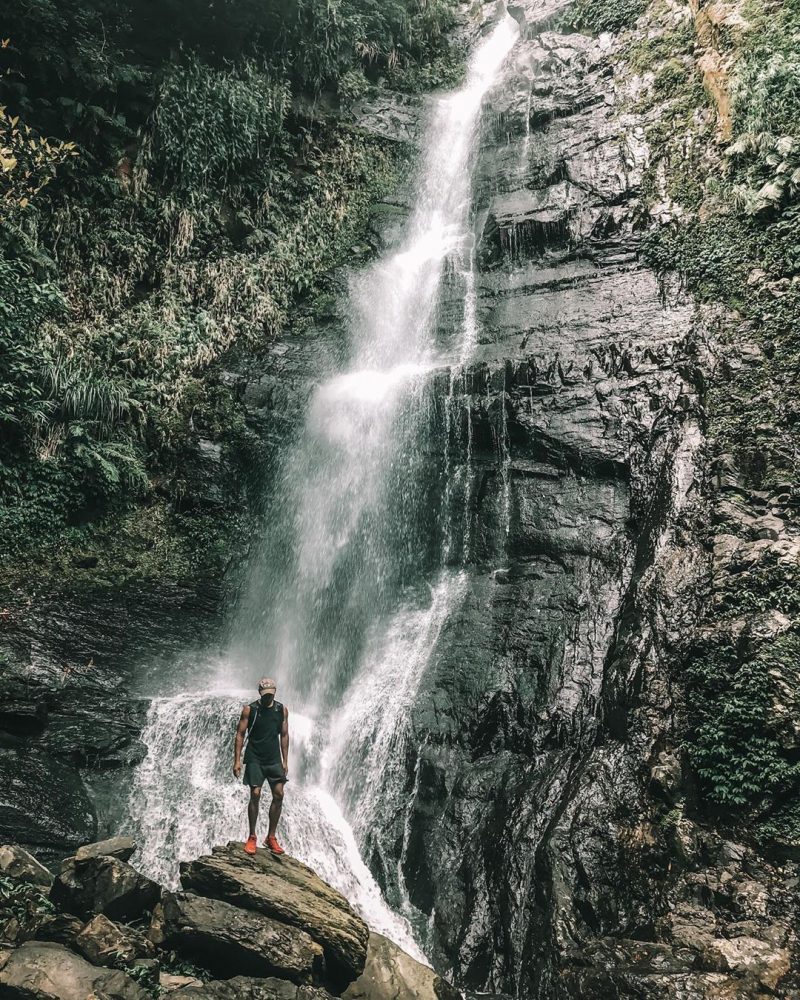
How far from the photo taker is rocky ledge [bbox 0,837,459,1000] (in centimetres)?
450

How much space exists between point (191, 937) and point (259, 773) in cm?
141

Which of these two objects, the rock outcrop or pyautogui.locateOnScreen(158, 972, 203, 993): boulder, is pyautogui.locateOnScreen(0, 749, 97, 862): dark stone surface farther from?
pyautogui.locateOnScreen(158, 972, 203, 993): boulder

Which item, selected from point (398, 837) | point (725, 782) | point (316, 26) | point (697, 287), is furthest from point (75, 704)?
point (316, 26)

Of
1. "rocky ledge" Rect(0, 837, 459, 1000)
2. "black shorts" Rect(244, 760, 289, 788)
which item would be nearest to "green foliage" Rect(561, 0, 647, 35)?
"black shorts" Rect(244, 760, 289, 788)

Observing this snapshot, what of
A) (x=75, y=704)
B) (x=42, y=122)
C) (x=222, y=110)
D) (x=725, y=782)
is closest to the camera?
(x=725, y=782)

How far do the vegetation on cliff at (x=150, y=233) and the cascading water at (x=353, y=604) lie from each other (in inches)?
57.5

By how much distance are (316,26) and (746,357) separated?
14350 mm

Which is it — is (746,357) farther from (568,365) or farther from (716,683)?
(716,683)

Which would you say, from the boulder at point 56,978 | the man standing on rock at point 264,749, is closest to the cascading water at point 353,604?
the man standing on rock at point 264,749

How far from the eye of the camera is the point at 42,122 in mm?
13273

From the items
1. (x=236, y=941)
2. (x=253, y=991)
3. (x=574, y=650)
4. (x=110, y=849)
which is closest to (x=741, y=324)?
(x=574, y=650)

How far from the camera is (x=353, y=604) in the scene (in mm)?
10906

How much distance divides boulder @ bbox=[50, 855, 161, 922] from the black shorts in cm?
112

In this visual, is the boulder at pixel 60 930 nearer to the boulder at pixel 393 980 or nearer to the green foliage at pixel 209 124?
the boulder at pixel 393 980
